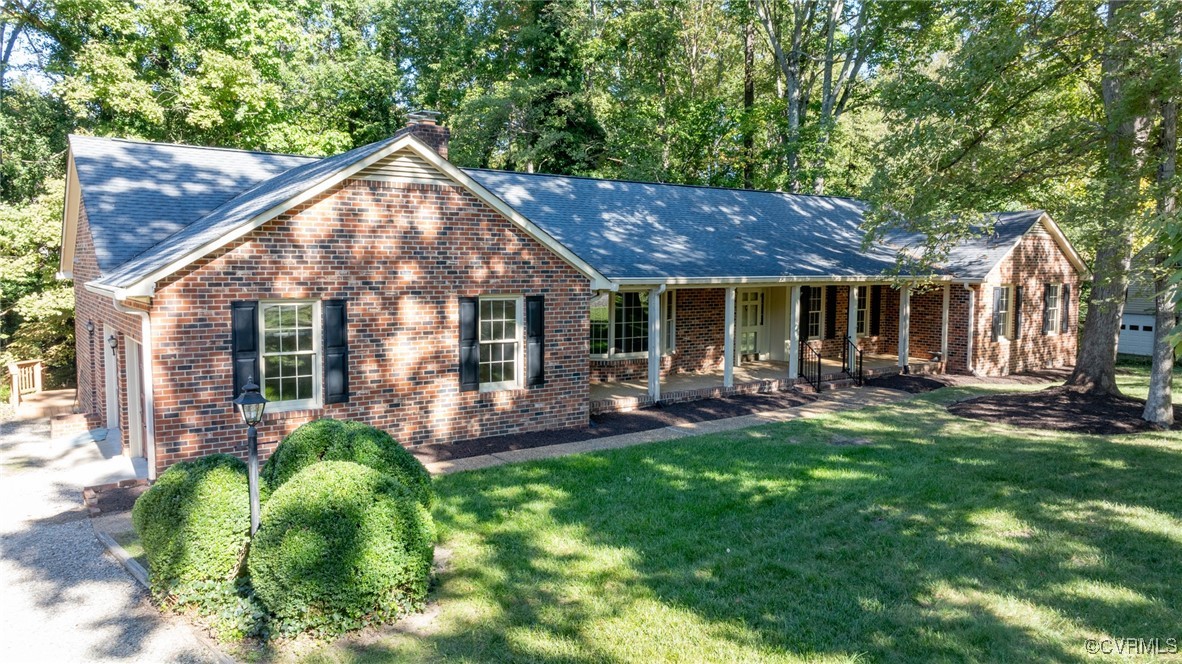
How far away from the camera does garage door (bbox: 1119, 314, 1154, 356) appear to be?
79.1ft

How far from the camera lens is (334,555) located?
5.36 m

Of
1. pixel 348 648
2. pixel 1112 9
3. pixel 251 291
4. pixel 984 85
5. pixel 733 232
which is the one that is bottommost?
pixel 348 648

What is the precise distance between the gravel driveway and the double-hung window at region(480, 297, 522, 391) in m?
5.45

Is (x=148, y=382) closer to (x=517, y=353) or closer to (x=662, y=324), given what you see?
(x=517, y=353)

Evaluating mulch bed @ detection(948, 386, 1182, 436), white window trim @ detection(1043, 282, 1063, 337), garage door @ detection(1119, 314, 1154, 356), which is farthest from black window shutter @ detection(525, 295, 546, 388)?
garage door @ detection(1119, 314, 1154, 356)

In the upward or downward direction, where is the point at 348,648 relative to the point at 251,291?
downward

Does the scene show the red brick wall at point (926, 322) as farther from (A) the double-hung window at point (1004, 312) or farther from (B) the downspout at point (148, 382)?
(B) the downspout at point (148, 382)

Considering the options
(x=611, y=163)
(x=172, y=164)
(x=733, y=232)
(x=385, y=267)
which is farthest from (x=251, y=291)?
(x=611, y=163)

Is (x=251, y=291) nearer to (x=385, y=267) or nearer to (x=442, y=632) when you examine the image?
(x=385, y=267)

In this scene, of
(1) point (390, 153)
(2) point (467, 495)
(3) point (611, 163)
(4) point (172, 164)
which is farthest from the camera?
(3) point (611, 163)

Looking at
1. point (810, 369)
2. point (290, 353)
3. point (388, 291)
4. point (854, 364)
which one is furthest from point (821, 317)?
point (290, 353)

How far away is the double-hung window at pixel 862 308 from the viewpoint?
68.0 ft

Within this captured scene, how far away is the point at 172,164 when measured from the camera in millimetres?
12305

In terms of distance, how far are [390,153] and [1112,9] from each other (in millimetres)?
12210
